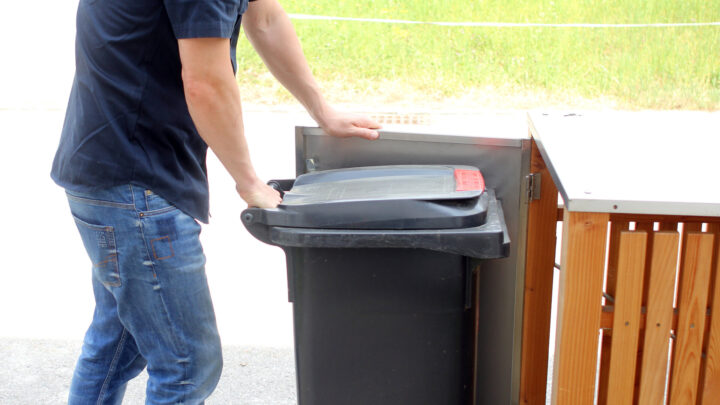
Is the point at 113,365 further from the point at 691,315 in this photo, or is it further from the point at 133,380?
the point at 691,315

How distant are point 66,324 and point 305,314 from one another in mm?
2040

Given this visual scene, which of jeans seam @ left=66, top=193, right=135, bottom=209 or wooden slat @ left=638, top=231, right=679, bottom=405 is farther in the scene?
jeans seam @ left=66, top=193, right=135, bottom=209

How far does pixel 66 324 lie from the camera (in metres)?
3.58

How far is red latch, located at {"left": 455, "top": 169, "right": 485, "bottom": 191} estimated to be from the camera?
1876 millimetres

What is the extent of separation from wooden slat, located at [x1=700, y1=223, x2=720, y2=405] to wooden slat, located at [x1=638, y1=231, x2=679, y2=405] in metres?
0.09

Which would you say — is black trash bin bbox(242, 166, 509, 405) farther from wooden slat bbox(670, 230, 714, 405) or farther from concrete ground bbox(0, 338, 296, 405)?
concrete ground bbox(0, 338, 296, 405)

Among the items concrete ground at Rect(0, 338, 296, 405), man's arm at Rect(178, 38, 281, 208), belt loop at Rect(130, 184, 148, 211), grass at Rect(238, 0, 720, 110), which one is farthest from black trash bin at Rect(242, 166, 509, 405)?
grass at Rect(238, 0, 720, 110)

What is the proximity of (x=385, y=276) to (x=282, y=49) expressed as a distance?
2.57 ft

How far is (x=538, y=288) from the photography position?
89.9 inches

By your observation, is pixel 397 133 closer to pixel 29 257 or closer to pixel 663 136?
pixel 663 136

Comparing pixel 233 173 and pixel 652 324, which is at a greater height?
pixel 233 173

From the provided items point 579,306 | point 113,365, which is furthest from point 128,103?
point 579,306

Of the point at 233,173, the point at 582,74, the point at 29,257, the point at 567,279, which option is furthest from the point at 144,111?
→ the point at 582,74

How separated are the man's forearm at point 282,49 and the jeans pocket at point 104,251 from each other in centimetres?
70
